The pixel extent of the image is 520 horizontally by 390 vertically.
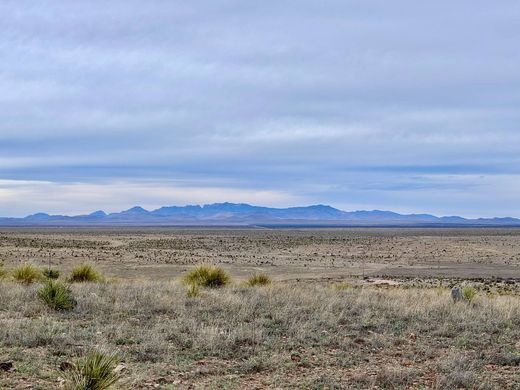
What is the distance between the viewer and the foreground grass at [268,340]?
303 inches

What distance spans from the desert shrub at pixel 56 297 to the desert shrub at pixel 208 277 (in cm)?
610

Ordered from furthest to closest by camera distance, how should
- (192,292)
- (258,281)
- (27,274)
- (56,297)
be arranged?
(258,281), (27,274), (192,292), (56,297)

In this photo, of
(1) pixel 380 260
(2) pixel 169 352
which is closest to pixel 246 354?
(2) pixel 169 352

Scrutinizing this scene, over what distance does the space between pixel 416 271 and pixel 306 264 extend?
7.10 m

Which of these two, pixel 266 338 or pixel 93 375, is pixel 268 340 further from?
pixel 93 375

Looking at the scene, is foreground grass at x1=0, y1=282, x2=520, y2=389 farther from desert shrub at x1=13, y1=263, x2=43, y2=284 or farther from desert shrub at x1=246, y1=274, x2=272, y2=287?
desert shrub at x1=246, y1=274, x2=272, y2=287

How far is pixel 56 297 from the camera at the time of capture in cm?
1200

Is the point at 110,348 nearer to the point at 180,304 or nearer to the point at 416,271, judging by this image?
the point at 180,304

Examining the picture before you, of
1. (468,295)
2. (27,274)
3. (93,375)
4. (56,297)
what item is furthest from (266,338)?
(27,274)

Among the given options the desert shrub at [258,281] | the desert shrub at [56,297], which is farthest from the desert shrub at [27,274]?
the desert shrub at [258,281]

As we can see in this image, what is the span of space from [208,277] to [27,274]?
568 centimetres

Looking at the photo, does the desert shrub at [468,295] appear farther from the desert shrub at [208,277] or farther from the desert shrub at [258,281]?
the desert shrub at [208,277]

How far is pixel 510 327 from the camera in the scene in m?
11.4

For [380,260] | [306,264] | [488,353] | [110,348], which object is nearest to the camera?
[110,348]
